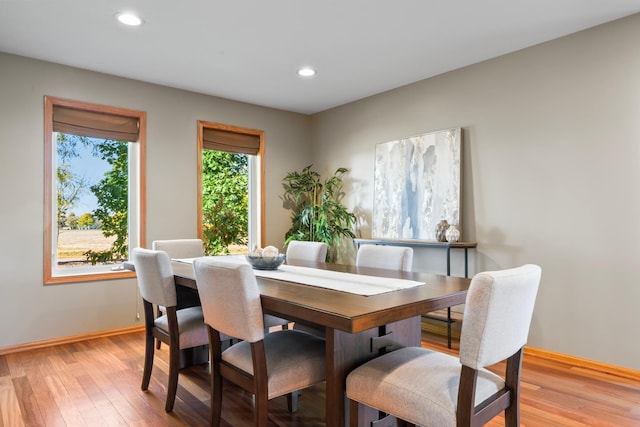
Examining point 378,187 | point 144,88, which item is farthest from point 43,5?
point 378,187

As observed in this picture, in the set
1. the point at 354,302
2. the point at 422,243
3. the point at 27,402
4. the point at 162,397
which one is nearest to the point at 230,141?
the point at 422,243

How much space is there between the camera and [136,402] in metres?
2.47

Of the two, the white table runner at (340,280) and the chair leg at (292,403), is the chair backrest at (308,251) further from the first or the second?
the chair leg at (292,403)

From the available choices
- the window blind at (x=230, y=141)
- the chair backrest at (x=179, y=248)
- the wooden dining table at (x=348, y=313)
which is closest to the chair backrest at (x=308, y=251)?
the chair backrest at (x=179, y=248)

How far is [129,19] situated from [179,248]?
6.01ft

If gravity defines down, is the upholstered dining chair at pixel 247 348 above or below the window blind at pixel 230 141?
below

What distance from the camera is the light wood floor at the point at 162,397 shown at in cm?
225

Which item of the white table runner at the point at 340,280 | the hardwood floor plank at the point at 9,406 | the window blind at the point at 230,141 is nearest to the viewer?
the white table runner at the point at 340,280

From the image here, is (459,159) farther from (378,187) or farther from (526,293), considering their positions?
(526,293)

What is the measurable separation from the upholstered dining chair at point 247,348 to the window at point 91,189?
8.23 ft

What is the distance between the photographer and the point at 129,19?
2.82 meters

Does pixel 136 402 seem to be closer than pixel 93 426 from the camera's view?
No

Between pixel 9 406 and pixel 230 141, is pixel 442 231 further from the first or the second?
pixel 9 406

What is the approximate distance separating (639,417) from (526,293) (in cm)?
153
